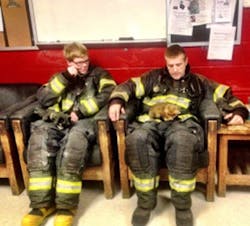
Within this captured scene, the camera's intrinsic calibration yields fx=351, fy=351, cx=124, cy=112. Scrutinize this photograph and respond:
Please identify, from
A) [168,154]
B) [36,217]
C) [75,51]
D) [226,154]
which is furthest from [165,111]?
[36,217]

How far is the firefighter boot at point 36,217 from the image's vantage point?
200 cm

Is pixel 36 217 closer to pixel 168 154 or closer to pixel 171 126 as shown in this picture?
pixel 168 154

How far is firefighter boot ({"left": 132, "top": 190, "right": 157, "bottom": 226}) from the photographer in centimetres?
203

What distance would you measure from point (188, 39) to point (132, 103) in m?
0.66

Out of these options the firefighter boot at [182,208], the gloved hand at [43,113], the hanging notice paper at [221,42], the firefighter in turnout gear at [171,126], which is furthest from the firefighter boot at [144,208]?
the hanging notice paper at [221,42]

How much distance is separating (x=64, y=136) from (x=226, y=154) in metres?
1.04

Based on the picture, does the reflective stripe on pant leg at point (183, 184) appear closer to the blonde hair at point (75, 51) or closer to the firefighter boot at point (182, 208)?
the firefighter boot at point (182, 208)

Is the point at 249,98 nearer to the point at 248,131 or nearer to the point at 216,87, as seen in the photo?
the point at 216,87

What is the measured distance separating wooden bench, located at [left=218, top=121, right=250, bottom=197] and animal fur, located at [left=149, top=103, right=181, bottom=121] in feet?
1.01

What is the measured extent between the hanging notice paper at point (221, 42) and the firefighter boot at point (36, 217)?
5.17ft

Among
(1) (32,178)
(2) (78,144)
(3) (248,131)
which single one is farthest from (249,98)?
(1) (32,178)

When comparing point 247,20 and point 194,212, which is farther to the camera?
point 247,20

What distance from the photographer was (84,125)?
2.27 m

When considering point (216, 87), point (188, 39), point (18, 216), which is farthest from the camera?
point (188, 39)
